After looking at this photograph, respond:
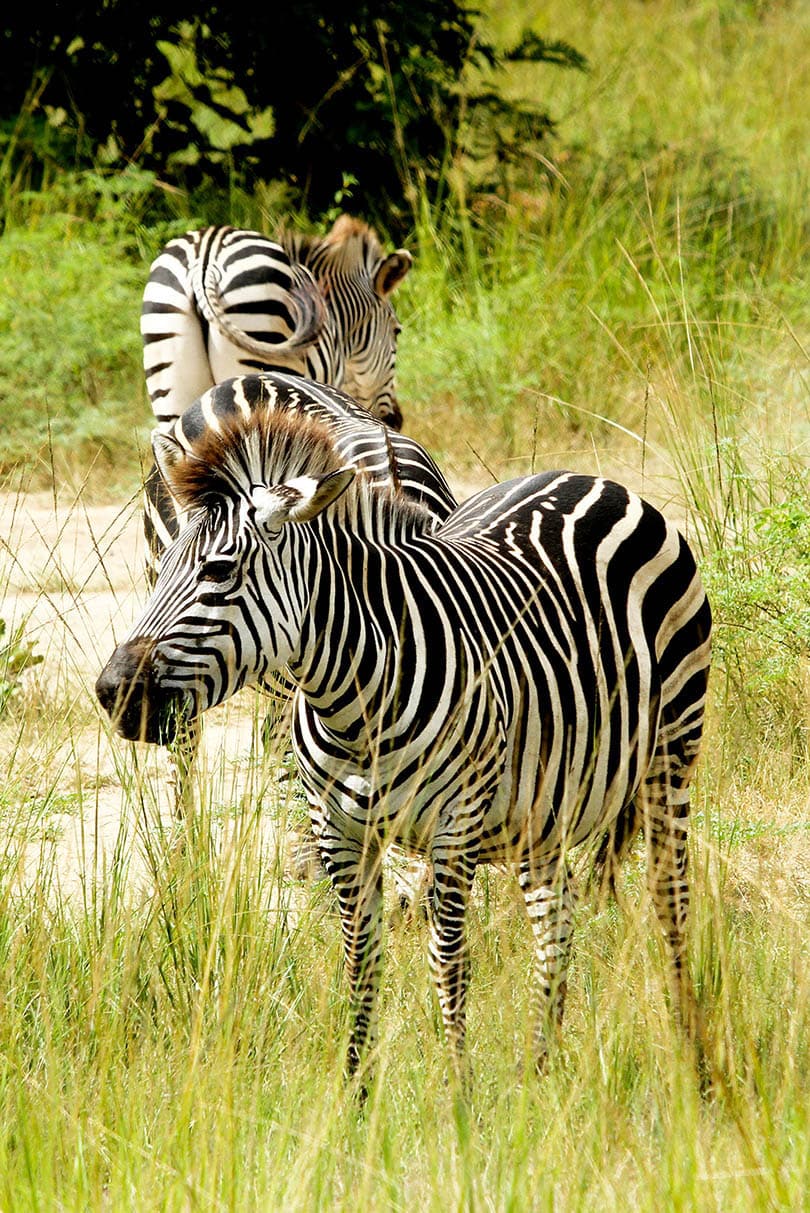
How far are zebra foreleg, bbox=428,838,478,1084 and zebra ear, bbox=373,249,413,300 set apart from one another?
4.16 m

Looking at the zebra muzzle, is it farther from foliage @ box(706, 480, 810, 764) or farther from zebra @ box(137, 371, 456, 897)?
foliage @ box(706, 480, 810, 764)

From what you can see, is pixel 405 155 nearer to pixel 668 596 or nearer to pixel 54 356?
pixel 54 356

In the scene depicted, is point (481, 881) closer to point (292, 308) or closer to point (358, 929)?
point (358, 929)

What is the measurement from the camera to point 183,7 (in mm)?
9273

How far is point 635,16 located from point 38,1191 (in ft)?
48.6

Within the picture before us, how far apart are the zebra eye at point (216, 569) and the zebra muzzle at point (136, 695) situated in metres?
0.16

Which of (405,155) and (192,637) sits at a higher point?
(405,155)

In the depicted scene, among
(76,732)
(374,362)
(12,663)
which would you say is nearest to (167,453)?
(12,663)

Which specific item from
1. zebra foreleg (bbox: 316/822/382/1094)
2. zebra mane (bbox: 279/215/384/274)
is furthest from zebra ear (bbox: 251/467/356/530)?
zebra mane (bbox: 279/215/384/274)

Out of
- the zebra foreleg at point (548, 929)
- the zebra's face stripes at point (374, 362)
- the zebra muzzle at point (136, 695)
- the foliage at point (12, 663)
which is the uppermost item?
the zebra's face stripes at point (374, 362)

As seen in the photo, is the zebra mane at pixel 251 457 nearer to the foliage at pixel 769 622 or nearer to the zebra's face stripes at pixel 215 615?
the zebra's face stripes at pixel 215 615

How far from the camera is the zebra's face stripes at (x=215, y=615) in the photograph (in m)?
2.59

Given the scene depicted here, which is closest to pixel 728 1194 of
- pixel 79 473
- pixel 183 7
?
pixel 79 473

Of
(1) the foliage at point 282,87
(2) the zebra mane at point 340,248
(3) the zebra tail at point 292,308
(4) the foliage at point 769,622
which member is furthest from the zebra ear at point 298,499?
(1) the foliage at point 282,87
